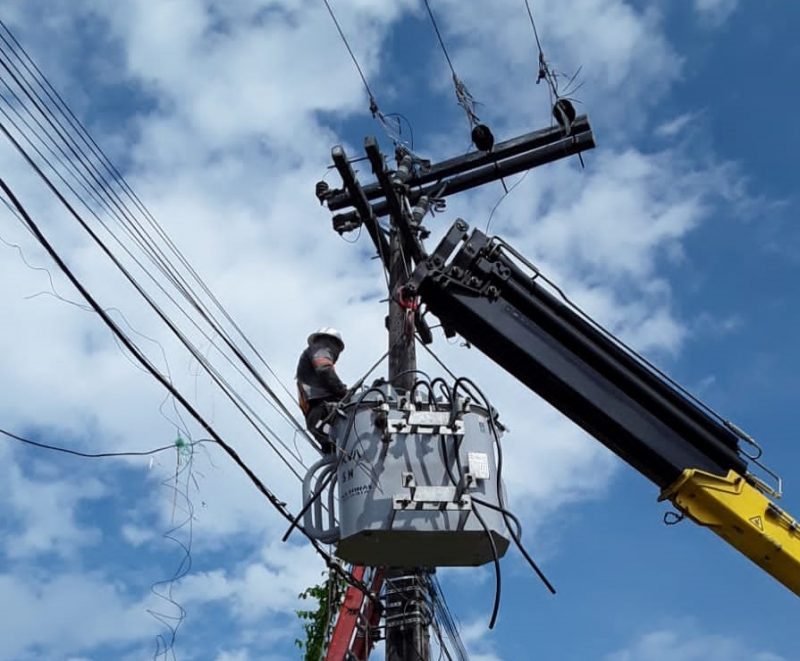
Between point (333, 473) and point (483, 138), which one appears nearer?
point (333, 473)

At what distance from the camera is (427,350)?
707cm

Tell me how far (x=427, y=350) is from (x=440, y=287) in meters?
1.20

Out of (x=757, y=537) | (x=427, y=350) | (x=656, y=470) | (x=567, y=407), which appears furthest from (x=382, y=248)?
(x=757, y=537)

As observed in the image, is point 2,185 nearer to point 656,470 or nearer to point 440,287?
point 440,287

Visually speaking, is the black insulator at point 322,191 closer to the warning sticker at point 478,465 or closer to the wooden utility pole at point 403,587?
the wooden utility pole at point 403,587

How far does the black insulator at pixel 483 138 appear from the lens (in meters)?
8.41

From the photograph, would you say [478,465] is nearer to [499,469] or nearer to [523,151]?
[499,469]

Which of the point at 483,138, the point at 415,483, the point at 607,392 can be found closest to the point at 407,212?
the point at 483,138

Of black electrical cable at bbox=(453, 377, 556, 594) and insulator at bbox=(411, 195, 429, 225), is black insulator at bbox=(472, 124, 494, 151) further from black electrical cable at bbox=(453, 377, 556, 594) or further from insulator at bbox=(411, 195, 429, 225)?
black electrical cable at bbox=(453, 377, 556, 594)

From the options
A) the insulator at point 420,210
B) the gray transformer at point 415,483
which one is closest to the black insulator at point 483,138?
the insulator at point 420,210

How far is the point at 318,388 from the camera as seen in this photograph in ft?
21.2

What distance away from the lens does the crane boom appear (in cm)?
595

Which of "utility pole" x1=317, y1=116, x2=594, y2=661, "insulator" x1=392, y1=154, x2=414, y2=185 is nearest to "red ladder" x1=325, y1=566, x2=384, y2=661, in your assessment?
"utility pole" x1=317, y1=116, x2=594, y2=661

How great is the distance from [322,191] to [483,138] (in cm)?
149
